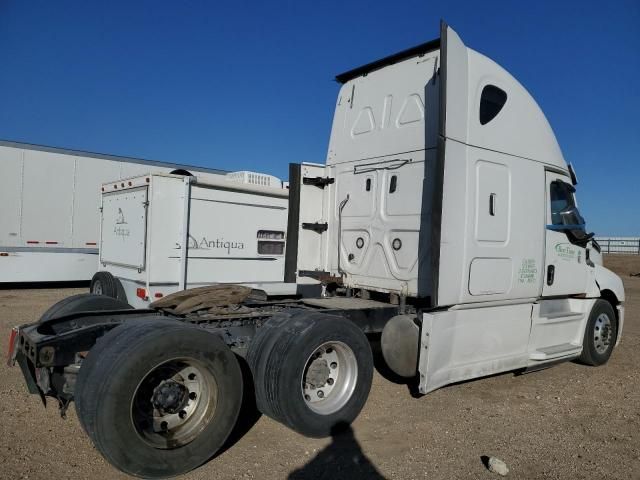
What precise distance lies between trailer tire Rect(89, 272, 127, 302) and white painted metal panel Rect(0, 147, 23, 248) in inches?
207

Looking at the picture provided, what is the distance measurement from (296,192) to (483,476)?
12.6ft

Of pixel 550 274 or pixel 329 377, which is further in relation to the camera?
pixel 550 274

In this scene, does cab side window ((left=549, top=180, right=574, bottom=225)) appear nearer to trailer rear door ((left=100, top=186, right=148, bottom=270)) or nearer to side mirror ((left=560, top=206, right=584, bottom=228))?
side mirror ((left=560, top=206, right=584, bottom=228))

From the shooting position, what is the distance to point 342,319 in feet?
14.2

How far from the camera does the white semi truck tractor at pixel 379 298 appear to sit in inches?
137

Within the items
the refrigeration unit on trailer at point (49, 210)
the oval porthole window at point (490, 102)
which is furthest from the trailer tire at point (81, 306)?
the refrigeration unit on trailer at point (49, 210)

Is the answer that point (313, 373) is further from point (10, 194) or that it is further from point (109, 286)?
point (10, 194)

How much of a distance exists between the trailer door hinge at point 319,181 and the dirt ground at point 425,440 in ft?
8.33

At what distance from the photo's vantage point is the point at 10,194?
12.2 m

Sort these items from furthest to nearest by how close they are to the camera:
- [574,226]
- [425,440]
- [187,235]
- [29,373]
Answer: [187,235], [574,226], [425,440], [29,373]

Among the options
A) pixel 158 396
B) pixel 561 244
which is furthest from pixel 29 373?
pixel 561 244

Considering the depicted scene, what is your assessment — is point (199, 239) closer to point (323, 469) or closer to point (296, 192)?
point (296, 192)

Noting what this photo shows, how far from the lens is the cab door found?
5922 millimetres

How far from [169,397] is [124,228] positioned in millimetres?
5425
